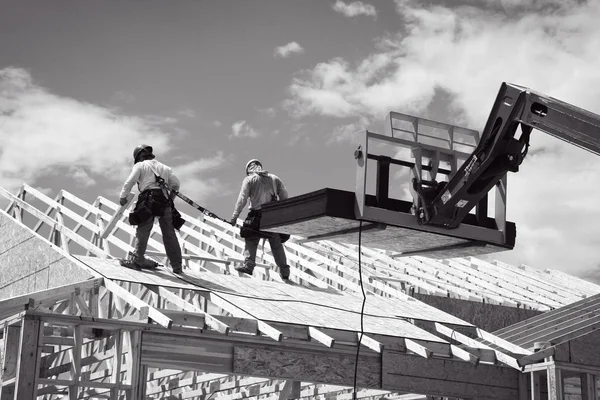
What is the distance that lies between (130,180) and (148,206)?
38 cm

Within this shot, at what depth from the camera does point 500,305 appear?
607 inches

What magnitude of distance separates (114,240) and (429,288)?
16.2ft

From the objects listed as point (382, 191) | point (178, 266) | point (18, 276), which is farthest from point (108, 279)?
point (382, 191)

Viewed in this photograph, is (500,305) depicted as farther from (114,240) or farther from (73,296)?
(73,296)

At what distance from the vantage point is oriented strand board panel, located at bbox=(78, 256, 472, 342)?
35.1 feet

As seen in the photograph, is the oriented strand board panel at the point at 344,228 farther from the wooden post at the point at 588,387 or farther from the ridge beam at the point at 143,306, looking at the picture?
the wooden post at the point at 588,387

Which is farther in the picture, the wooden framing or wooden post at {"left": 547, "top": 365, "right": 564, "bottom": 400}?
wooden post at {"left": 547, "top": 365, "right": 564, "bottom": 400}

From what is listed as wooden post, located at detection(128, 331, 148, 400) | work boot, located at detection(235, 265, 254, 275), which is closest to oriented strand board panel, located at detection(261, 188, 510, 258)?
wooden post, located at detection(128, 331, 148, 400)

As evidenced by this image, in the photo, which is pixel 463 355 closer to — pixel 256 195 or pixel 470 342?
pixel 470 342

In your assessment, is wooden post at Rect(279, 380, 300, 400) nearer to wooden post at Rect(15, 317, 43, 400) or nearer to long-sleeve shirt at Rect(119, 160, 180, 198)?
long-sleeve shirt at Rect(119, 160, 180, 198)

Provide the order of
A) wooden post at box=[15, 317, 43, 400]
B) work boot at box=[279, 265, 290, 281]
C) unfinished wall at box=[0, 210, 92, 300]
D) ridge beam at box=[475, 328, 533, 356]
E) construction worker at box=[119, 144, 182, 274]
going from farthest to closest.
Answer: work boot at box=[279, 265, 290, 281]
ridge beam at box=[475, 328, 533, 356]
unfinished wall at box=[0, 210, 92, 300]
construction worker at box=[119, 144, 182, 274]
wooden post at box=[15, 317, 43, 400]

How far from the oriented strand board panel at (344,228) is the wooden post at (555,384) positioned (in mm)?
4480

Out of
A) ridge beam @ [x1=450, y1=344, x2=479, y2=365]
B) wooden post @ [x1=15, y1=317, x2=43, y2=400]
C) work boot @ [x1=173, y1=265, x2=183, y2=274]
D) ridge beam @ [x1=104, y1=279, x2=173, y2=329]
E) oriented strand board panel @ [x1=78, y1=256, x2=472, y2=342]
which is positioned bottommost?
wooden post @ [x1=15, y1=317, x2=43, y2=400]

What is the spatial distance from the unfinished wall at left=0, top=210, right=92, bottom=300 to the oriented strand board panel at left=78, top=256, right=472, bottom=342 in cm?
26
